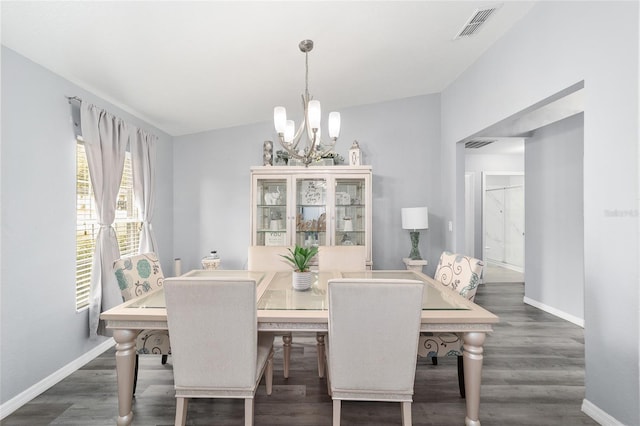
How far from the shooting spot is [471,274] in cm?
208

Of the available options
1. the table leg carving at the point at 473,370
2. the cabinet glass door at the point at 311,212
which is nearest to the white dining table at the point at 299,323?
the table leg carving at the point at 473,370

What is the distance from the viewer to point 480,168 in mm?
5781

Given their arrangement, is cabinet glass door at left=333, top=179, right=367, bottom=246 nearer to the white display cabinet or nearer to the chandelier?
the white display cabinet

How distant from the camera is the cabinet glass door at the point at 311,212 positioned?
3.81 metres

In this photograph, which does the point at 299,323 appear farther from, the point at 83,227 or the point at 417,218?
the point at 417,218

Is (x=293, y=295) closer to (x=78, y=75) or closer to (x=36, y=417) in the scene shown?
(x=36, y=417)

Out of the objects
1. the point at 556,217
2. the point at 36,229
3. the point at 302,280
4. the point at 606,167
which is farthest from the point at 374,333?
the point at 556,217

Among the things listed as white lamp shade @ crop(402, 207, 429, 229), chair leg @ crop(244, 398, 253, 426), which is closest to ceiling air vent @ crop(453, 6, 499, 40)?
white lamp shade @ crop(402, 207, 429, 229)

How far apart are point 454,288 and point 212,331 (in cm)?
163

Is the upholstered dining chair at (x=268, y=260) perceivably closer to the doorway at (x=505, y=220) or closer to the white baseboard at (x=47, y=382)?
the white baseboard at (x=47, y=382)

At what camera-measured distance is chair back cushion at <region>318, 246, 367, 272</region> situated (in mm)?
2848

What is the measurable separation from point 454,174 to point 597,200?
1853mm

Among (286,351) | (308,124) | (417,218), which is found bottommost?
(286,351)

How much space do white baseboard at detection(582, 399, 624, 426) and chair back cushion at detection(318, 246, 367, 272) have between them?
1.68 metres
